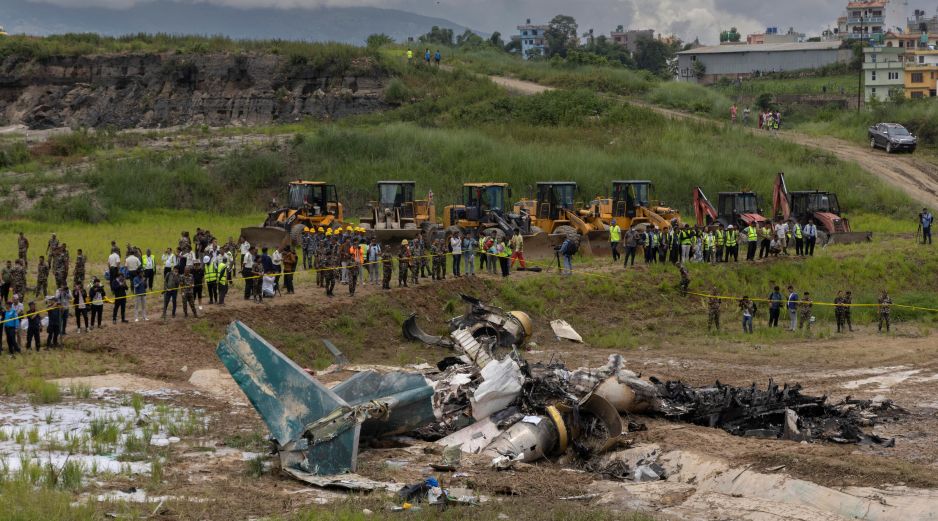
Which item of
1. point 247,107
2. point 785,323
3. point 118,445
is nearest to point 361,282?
point 785,323

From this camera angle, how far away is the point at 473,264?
31391 millimetres

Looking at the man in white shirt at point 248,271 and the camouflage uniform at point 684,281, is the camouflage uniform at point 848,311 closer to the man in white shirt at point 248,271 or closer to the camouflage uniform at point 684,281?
the camouflage uniform at point 684,281

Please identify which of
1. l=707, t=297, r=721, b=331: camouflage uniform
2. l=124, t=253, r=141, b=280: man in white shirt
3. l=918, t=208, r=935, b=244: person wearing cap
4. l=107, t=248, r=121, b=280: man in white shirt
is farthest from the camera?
l=918, t=208, r=935, b=244: person wearing cap

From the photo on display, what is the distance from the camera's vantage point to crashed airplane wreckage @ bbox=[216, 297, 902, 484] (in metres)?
15.8

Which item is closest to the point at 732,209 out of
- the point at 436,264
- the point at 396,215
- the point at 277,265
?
the point at 396,215

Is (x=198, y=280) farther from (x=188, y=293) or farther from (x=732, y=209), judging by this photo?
(x=732, y=209)

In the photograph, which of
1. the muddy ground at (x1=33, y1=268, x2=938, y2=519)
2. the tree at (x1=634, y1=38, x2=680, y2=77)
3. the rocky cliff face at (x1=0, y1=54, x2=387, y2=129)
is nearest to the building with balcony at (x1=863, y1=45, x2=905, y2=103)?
the rocky cliff face at (x1=0, y1=54, x2=387, y2=129)

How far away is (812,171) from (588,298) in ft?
74.6

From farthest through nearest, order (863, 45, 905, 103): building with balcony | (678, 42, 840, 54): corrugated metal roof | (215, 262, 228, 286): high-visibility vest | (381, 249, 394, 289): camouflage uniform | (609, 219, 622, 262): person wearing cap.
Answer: (678, 42, 840, 54): corrugated metal roof, (863, 45, 905, 103): building with balcony, (609, 219, 622, 262): person wearing cap, (381, 249, 394, 289): camouflage uniform, (215, 262, 228, 286): high-visibility vest

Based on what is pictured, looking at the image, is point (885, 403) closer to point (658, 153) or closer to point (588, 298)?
point (588, 298)

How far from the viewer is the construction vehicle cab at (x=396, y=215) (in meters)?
34.8

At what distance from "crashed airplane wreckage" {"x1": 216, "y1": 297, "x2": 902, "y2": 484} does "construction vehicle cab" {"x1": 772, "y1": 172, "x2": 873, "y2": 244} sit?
19548mm

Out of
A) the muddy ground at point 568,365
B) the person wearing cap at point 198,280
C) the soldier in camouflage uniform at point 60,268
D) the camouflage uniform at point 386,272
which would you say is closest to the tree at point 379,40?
the camouflage uniform at point 386,272

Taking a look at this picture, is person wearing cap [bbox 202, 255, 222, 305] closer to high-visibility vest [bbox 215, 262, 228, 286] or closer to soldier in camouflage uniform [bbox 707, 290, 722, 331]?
high-visibility vest [bbox 215, 262, 228, 286]
